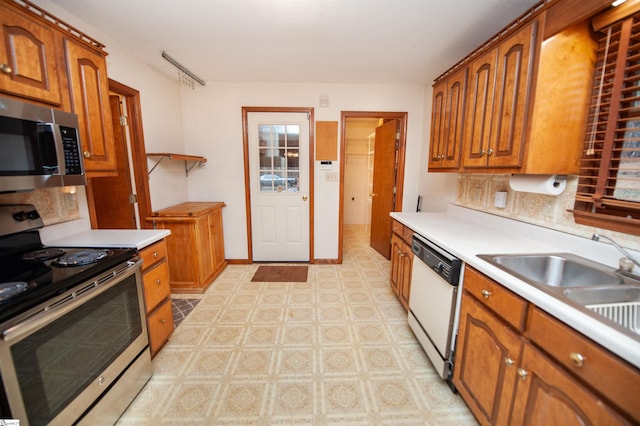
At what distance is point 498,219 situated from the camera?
76.1 inches

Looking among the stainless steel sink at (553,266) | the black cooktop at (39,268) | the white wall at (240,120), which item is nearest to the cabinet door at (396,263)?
the stainless steel sink at (553,266)

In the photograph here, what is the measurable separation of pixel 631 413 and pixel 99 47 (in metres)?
2.97

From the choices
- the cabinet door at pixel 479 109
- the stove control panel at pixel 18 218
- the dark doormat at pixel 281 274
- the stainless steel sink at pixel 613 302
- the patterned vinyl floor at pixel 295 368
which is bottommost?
the patterned vinyl floor at pixel 295 368

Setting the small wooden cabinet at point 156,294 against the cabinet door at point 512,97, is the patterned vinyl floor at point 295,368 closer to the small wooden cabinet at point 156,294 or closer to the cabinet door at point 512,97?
the small wooden cabinet at point 156,294

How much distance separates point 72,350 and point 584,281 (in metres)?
2.43

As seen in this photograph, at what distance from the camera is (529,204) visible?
5.56 ft

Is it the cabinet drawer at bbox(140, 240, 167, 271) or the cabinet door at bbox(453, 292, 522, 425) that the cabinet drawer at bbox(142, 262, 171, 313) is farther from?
the cabinet door at bbox(453, 292, 522, 425)

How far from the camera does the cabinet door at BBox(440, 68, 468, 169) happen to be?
193 cm

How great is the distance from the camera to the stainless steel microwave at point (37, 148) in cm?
109

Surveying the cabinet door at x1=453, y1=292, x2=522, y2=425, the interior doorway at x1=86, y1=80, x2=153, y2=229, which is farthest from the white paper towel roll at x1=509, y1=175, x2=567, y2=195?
the interior doorway at x1=86, y1=80, x2=153, y2=229

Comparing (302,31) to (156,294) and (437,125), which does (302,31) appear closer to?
(437,125)

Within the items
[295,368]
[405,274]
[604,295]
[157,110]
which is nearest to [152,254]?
[295,368]

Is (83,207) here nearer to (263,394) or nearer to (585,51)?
(263,394)

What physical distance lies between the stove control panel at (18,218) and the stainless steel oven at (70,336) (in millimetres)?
17
